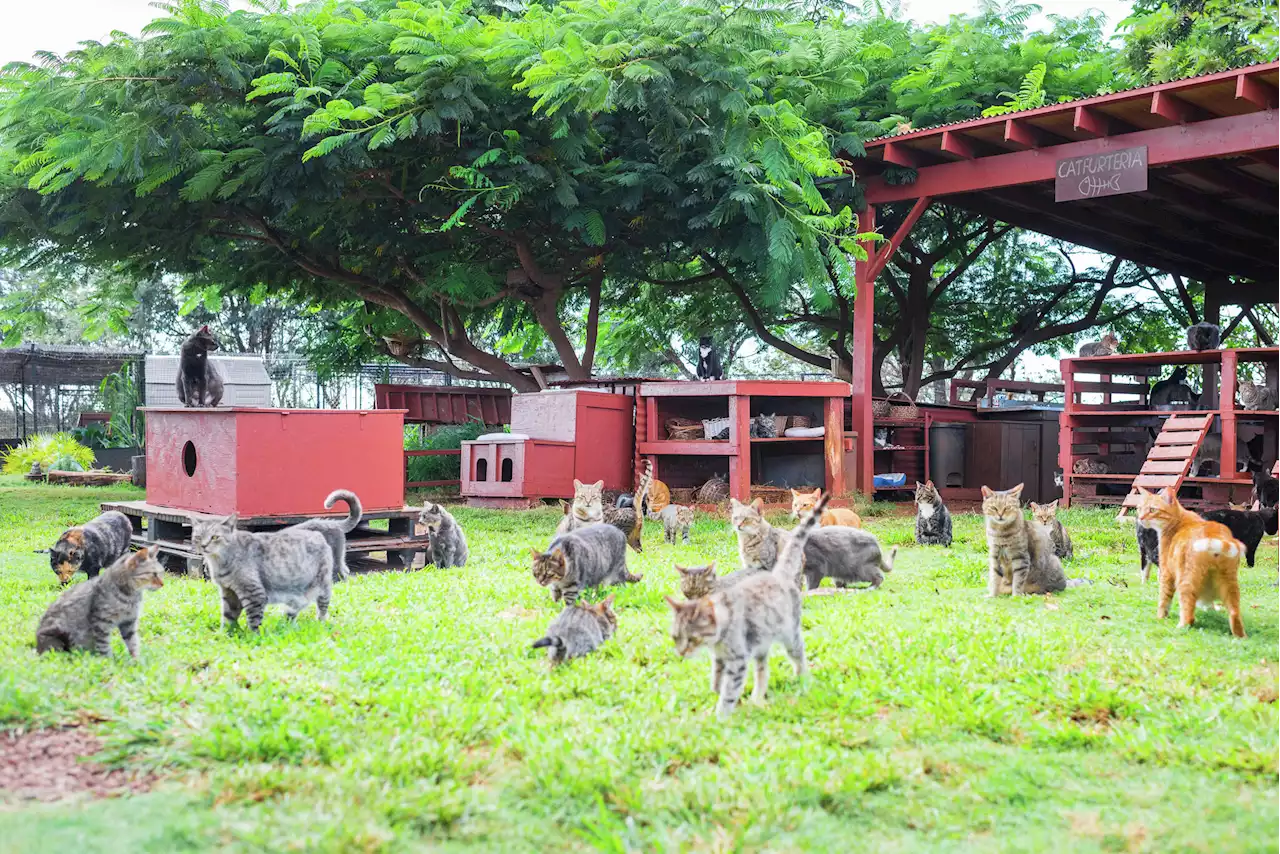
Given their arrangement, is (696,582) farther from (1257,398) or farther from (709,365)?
(1257,398)

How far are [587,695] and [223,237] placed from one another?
12460 mm

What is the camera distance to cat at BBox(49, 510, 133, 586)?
7.00 m

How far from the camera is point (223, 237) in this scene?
14.8 metres

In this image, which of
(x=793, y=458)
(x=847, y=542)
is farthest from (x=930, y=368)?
(x=847, y=542)

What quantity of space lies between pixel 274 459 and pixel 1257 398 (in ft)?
42.3

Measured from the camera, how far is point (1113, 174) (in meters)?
11.4

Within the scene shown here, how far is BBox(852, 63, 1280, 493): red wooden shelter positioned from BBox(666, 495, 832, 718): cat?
8.44 meters

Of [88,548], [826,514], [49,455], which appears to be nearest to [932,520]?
[826,514]

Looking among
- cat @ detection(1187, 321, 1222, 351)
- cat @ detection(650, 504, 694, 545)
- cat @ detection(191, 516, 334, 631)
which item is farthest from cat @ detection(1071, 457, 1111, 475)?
cat @ detection(191, 516, 334, 631)

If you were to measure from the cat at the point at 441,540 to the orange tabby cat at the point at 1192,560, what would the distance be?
475 centimetres

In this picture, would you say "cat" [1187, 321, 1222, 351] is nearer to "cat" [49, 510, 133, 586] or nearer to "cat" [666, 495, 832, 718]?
"cat" [666, 495, 832, 718]

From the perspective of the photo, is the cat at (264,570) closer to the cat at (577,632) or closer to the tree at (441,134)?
the cat at (577,632)

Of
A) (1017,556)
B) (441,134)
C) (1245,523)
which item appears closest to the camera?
(1017,556)

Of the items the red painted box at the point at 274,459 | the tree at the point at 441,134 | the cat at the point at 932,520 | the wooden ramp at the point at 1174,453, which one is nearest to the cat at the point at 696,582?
the red painted box at the point at 274,459
